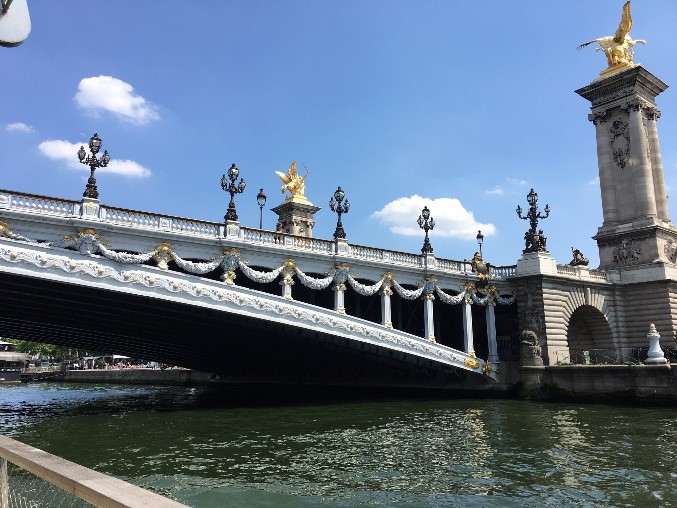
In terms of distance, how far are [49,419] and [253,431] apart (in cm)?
1133

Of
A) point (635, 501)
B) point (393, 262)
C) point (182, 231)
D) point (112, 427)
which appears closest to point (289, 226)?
point (393, 262)

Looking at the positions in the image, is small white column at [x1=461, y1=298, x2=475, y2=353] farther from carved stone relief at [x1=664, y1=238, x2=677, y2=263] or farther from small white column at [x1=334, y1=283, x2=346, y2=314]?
carved stone relief at [x1=664, y1=238, x2=677, y2=263]

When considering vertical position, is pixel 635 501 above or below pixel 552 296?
below

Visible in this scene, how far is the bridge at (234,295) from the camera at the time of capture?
2447 centimetres

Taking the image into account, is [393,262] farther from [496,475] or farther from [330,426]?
[496,475]

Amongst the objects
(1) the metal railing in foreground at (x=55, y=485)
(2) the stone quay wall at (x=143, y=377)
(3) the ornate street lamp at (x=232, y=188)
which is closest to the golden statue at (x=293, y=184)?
(2) the stone quay wall at (x=143, y=377)

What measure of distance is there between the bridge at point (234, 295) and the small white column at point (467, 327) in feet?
0.43

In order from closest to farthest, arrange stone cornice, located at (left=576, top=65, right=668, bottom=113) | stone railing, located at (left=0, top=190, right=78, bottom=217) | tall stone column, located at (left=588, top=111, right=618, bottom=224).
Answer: stone railing, located at (left=0, top=190, right=78, bottom=217), stone cornice, located at (left=576, top=65, right=668, bottom=113), tall stone column, located at (left=588, top=111, right=618, bottom=224)

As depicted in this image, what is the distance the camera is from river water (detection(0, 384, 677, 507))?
12320 millimetres

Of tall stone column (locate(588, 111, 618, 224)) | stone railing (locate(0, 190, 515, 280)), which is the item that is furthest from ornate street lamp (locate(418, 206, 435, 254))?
tall stone column (locate(588, 111, 618, 224))

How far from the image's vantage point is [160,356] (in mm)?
49469

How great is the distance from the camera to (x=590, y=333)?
4400 centimetres

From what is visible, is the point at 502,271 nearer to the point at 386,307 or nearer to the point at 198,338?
the point at 386,307

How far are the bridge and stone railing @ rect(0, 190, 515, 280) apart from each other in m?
0.06
